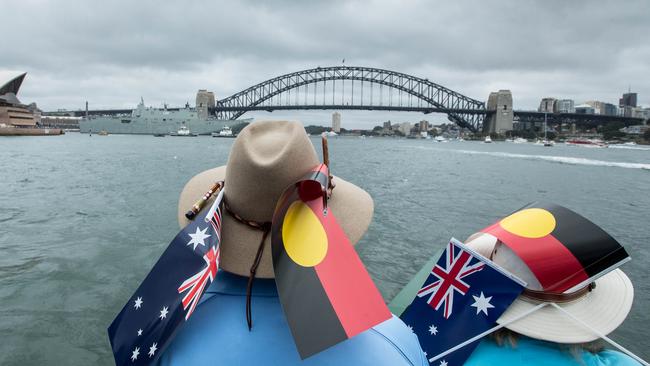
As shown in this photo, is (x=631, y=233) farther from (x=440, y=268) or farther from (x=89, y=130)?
(x=89, y=130)

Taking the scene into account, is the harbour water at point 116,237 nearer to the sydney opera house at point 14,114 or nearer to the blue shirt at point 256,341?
the blue shirt at point 256,341

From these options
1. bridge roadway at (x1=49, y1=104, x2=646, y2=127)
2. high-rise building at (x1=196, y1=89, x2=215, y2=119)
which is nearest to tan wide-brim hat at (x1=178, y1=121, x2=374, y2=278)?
bridge roadway at (x1=49, y1=104, x2=646, y2=127)

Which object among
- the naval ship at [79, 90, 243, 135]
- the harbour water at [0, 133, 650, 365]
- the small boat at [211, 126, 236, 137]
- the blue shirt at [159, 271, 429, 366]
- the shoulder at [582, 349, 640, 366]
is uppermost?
the naval ship at [79, 90, 243, 135]

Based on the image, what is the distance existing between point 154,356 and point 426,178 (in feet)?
56.5

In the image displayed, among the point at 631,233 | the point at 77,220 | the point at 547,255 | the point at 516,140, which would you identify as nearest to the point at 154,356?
the point at 547,255

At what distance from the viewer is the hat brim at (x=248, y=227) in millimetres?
1225

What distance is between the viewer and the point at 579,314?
1.48 metres

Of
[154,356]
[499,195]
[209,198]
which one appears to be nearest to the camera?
[154,356]

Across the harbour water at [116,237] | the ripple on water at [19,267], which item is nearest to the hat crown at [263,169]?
the harbour water at [116,237]

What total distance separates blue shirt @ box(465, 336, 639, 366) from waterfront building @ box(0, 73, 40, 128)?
81.7m

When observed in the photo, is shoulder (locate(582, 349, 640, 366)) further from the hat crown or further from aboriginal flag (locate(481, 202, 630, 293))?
the hat crown

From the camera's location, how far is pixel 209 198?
54.5 inches

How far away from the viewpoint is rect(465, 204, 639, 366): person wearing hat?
1.42m

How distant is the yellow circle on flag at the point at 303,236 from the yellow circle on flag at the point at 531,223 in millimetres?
988
